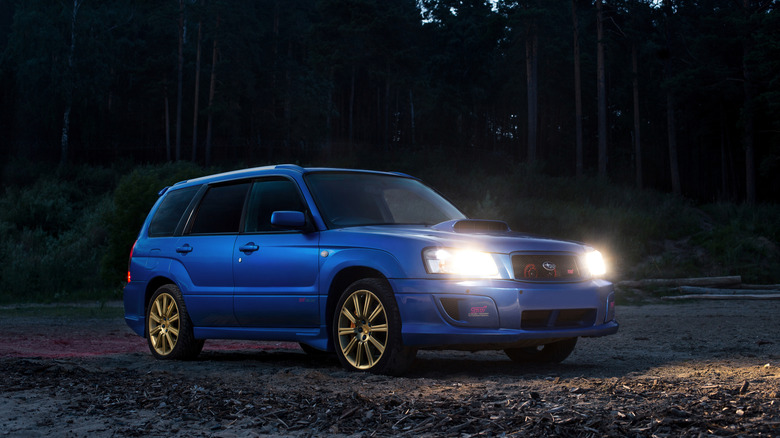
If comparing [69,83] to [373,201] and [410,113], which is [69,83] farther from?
[373,201]

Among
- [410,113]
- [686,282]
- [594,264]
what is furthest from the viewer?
[410,113]

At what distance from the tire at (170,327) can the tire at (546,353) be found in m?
3.27

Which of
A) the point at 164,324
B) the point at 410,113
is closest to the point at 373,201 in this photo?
the point at 164,324

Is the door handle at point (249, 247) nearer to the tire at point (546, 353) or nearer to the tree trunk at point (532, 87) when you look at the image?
the tire at point (546, 353)

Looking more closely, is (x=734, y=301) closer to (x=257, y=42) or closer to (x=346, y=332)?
(x=346, y=332)

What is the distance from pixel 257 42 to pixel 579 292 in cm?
5326

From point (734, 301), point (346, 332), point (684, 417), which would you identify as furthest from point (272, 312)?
point (734, 301)

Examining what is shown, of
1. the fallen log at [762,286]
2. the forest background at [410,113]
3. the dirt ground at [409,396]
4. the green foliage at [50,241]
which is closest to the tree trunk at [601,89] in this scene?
the forest background at [410,113]

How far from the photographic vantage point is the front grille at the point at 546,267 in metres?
6.11

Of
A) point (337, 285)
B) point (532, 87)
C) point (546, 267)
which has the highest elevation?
point (532, 87)

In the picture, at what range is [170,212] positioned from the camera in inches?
346

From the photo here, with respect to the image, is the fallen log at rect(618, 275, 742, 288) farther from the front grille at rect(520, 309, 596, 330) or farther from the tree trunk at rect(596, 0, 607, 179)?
the tree trunk at rect(596, 0, 607, 179)

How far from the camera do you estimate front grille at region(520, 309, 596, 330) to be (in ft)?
19.9

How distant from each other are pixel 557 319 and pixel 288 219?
2.38 meters
